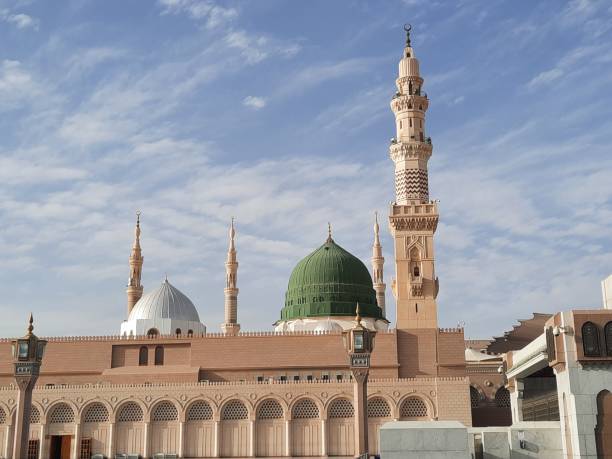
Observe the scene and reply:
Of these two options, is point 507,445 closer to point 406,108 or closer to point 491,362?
point 491,362

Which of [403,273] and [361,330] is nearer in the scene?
[361,330]

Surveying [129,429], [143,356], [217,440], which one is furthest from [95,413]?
[217,440]

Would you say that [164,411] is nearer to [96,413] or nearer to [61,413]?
[96,413]

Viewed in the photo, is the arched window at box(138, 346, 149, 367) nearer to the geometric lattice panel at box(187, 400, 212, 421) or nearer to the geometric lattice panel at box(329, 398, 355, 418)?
the geometric lattice panel at box(187, 400, 212, 421)

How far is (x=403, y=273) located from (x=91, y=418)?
60.8 ft

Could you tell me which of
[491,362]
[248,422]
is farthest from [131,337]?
[491,362]

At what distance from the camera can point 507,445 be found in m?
25.8

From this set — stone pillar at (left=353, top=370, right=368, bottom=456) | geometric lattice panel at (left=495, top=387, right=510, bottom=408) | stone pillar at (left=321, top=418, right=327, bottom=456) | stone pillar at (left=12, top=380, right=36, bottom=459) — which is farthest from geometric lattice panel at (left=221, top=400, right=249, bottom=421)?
geometric lattice panel at (left=495, top=387, right=510, bottom=408)

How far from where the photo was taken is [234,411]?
128 feet

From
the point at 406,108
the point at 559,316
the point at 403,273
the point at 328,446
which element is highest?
the point at 406,108

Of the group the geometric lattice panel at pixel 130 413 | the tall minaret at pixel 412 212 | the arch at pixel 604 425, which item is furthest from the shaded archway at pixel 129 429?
the arch at pixel 604 425

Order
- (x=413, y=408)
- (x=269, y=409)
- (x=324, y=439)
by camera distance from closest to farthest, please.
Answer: (x=324, y=439), (x=413, y=408), (x=269, y=409)

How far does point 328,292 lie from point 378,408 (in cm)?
1242

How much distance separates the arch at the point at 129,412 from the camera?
3909 cm
